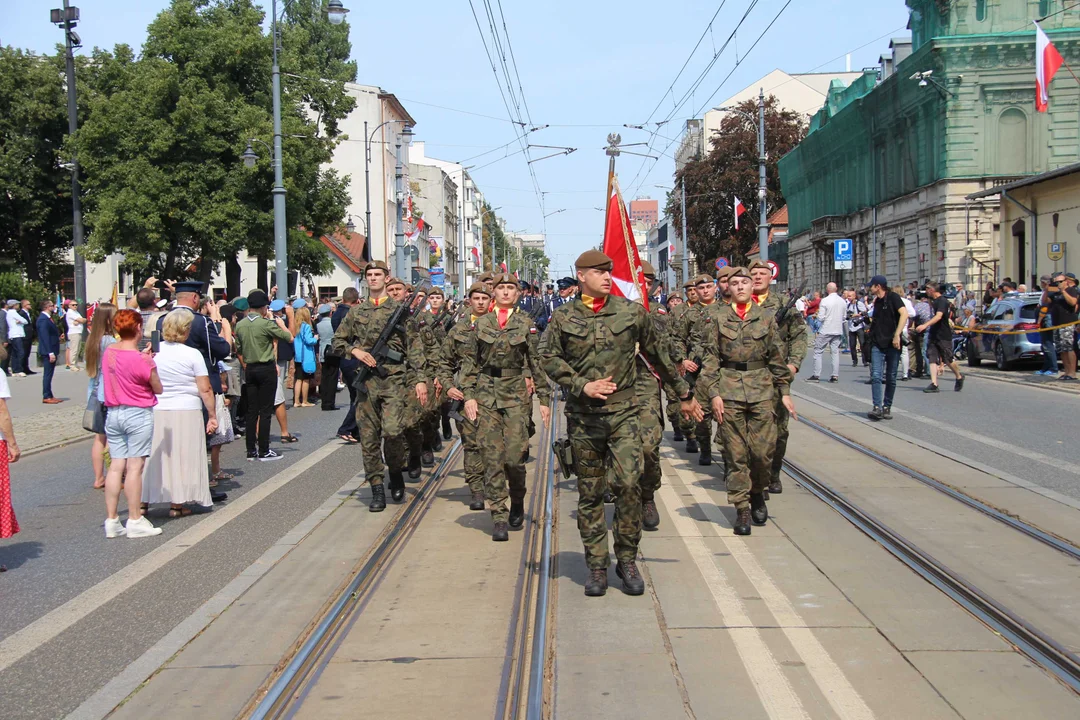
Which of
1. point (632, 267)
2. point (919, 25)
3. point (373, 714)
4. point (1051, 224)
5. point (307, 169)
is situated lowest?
point (373, 714)

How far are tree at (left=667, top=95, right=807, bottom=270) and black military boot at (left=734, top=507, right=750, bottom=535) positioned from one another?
178ft

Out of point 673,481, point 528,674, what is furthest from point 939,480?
point 528,674

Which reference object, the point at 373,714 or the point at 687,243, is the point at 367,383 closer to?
the point at 373,714

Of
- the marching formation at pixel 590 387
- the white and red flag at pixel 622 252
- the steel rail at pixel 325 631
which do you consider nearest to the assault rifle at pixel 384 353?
the marching formation at pixel 590 387

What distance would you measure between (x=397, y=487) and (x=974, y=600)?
4817 millimetres

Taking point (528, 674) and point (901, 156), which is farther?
point (901, 156)

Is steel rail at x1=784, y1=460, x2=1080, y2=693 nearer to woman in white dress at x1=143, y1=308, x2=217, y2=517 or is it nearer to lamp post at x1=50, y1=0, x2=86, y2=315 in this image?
woman in white dress at x1=143, y1=308, x2=217, y2=517

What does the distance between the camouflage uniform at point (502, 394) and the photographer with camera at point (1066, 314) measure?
13779 mm

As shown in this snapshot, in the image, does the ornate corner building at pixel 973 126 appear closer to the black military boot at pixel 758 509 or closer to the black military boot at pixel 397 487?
the black military boot at pixel 758 509

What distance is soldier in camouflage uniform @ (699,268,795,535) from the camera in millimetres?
7664

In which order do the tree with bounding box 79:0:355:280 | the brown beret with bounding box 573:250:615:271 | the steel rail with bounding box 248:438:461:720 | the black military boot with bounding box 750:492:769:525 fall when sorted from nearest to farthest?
the steel rail with bounding box 248:438:461:720
the brown beret with bounding box 573:250:615:271
the black military boot with bounding box 750:492:769:525
the tree with bounding box 79:0:355:280

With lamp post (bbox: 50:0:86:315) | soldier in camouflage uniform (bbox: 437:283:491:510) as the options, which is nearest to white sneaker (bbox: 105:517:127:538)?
soldier in camouflage uniform (bbox: 437:283:491:510)

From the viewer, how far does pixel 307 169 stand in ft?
129

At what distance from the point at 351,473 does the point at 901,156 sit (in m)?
37.1
